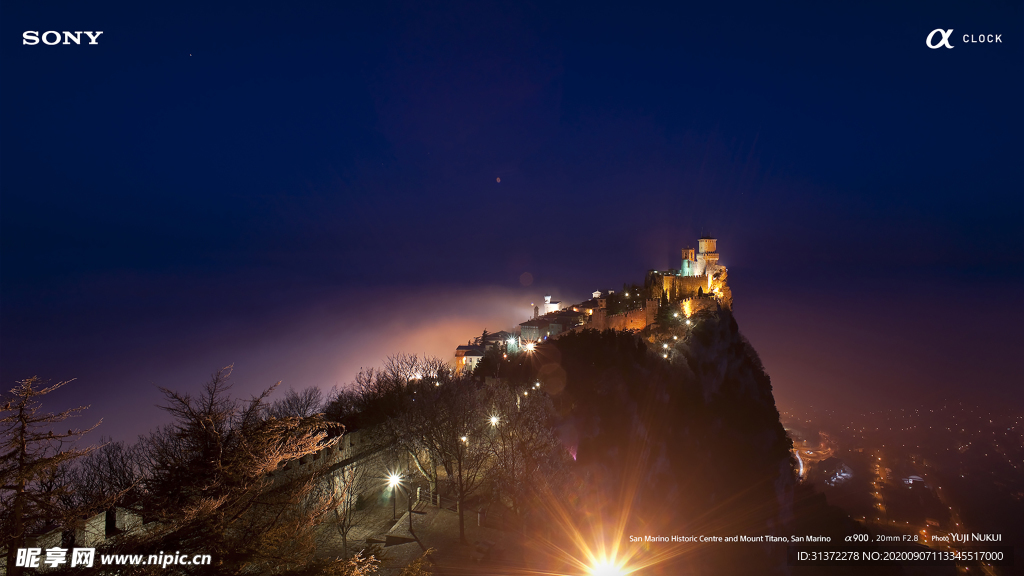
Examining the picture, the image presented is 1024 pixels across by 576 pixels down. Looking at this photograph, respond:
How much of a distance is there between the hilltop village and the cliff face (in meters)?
4.78

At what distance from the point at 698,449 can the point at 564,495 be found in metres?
18.7

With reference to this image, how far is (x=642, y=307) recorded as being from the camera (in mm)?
45531

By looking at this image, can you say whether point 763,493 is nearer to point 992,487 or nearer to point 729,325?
point 729,325

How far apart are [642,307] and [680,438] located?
17.2 m

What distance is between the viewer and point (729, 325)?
4269 centimetres

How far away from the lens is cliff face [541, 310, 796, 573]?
2408 centimetres

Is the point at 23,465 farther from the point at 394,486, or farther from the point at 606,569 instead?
the point at 606,569

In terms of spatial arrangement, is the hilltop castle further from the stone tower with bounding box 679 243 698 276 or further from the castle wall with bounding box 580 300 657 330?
the castle wall with bounding box 580 300 657 330

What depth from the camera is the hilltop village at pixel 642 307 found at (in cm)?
4144

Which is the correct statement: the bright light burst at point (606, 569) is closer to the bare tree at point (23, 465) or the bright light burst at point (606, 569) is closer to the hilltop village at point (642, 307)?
the bare tree at point (23, 465)

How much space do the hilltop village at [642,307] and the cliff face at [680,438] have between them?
15.7 feet

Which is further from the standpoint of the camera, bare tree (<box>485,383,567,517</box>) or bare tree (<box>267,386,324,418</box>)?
bare tree (<box>267,386,324,418</box>)

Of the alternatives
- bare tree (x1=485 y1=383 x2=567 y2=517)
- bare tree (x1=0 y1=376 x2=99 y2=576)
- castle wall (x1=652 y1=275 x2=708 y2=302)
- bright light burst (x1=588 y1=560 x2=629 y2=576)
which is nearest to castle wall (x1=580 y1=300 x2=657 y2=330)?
castle wall (x1=652 y1=275 x2=708 y2=302)

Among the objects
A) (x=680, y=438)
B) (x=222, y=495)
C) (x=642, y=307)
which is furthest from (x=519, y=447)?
(x=642, y=307)
